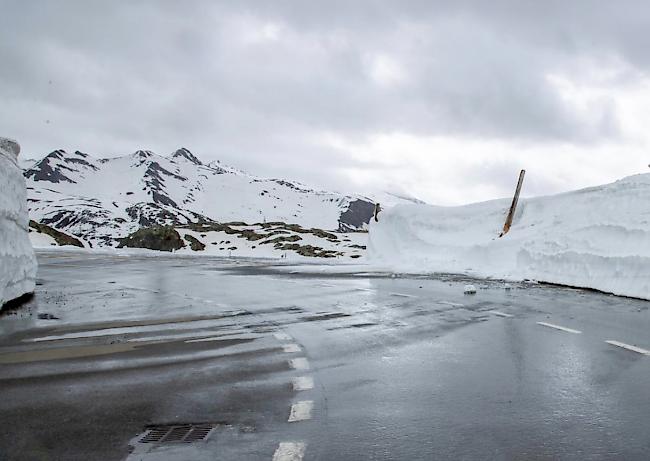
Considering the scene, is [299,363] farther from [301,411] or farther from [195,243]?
[195,243]

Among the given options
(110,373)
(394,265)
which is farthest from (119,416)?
(394,265)

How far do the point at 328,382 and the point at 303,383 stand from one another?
0.24 meters

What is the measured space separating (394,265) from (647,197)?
11.7 metres

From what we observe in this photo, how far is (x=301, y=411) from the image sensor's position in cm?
465

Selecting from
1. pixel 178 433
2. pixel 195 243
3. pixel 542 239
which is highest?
pixel 542 239

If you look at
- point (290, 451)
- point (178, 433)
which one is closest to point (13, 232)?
point (178, 433)

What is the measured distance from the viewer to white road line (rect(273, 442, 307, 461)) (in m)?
3.67

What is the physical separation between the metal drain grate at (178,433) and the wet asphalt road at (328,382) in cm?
6

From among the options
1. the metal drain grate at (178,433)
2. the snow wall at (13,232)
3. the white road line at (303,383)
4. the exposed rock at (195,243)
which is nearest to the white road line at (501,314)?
the white road line at (303,383)

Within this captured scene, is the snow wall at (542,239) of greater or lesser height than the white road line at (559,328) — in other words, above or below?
above

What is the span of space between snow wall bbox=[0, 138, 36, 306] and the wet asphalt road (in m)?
0.92

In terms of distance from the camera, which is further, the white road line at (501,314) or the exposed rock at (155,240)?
the exposed rock at (155,240)

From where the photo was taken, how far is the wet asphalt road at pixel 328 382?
3.95 metres

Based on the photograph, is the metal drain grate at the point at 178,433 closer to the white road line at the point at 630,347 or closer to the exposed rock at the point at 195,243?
the white road line at the point at 630,347
